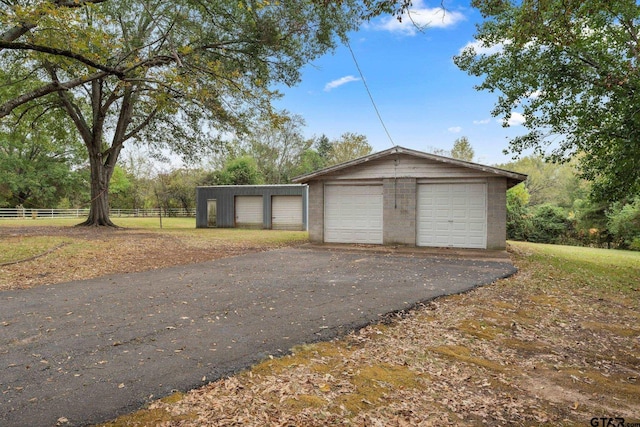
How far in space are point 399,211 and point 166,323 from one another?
9392 millimetres

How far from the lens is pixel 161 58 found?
9.73 metres

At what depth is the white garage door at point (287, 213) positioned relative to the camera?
21938 millimetres

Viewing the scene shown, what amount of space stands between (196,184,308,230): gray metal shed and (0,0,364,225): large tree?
3.39 metres

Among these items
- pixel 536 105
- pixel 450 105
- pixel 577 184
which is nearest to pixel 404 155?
pixel 536 105

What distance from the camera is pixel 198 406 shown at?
2664 millimetres

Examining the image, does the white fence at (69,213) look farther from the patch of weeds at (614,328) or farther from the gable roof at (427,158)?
the patch of weeds at (614,328)

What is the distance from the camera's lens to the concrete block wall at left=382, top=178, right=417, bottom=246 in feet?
40.9

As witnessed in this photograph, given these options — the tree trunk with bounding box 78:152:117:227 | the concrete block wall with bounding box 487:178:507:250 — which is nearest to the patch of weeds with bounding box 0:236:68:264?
the tree trunk with bounding box 78:152:117:227

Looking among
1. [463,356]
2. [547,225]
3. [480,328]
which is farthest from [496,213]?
[547,225]

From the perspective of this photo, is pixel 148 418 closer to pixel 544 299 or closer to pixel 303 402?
pixel 303 402

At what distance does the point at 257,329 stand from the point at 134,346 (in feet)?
4.13

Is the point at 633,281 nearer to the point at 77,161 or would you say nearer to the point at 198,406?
the point at 198,406

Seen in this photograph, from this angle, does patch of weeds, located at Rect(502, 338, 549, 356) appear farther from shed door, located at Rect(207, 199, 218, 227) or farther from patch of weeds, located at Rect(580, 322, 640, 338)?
shed door, located at Rect(207, 199, 218, 227)

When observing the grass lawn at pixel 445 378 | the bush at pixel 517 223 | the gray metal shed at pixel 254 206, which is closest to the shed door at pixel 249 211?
the gray metal shed at pixel 254 206
